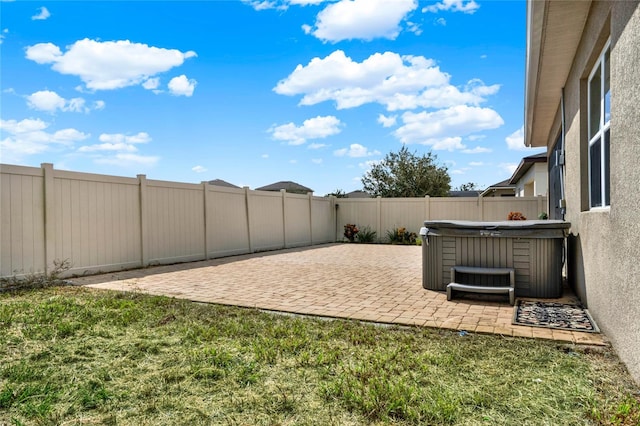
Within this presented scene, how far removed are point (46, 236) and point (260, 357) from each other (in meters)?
5.60

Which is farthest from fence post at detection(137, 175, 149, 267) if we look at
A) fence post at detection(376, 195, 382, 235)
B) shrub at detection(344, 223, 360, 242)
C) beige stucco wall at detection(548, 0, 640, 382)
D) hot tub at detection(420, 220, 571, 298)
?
fence post at detection(376, 195, 382, 235)

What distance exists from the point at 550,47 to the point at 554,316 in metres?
3.41

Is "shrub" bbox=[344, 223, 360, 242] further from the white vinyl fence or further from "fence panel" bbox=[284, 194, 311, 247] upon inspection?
"fence panel" bbox=[284, 194, 311, 247]

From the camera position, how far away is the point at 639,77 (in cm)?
236

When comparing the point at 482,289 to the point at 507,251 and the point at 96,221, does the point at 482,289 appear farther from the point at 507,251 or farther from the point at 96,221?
the point at 96,221

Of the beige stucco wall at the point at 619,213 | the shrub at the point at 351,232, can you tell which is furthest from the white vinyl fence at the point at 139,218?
the beige stucco wall at the point at 619,213

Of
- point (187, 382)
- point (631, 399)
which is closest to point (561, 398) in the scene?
point (631, 399)

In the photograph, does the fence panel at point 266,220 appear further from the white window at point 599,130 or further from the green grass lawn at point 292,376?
the white window at point 599,130

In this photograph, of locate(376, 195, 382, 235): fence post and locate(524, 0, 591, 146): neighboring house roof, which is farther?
locate(376, 195, 382, 235): fence post

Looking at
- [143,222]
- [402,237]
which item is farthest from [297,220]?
[143,222]

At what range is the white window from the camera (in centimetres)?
365

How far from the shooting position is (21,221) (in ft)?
20.6

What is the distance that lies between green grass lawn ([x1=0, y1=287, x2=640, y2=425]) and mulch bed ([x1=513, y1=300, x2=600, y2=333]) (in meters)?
0.61

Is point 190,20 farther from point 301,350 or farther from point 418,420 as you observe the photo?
point 418,420
